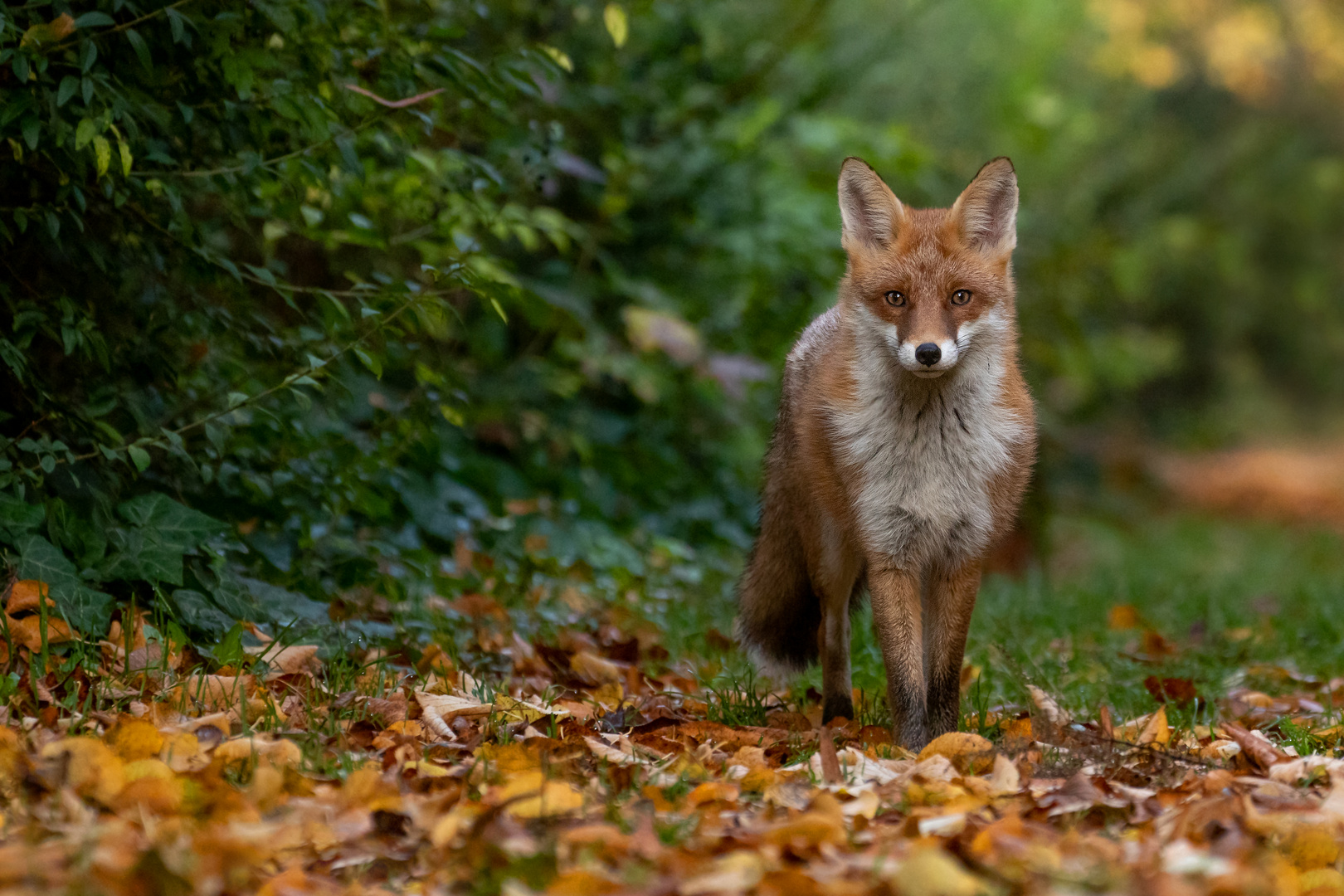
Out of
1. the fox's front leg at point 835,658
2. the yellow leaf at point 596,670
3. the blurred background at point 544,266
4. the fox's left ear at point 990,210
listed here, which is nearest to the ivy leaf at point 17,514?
the blurred background at point 544,266

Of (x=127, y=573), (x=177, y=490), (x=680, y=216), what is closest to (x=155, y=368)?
(x=177, y=490)

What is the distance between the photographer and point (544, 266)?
24.5 ft

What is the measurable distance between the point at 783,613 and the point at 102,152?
2.64 meters

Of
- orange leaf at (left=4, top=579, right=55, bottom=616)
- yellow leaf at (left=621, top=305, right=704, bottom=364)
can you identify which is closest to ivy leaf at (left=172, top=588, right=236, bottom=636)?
orange leaf at (left=4, top=579, right=55, bottom=616)

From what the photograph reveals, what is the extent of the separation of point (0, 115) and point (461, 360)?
3.83m

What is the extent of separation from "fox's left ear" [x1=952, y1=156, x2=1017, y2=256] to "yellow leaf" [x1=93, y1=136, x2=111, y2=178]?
241 cm

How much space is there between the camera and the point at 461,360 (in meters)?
7.28

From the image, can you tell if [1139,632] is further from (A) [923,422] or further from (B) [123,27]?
(B) [123,27]

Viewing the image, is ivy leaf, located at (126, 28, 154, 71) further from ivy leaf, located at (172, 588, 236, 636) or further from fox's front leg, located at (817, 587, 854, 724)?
fox's front leg, located at (817, 587, 854, 724)

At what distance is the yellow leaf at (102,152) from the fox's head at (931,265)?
6.97ft

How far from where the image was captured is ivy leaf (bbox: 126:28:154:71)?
3.66m

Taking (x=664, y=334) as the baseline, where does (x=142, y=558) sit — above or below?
below

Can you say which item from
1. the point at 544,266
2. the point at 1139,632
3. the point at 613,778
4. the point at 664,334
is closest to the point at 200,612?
the point at 613,778

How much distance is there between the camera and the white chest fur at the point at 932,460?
12.7ft
